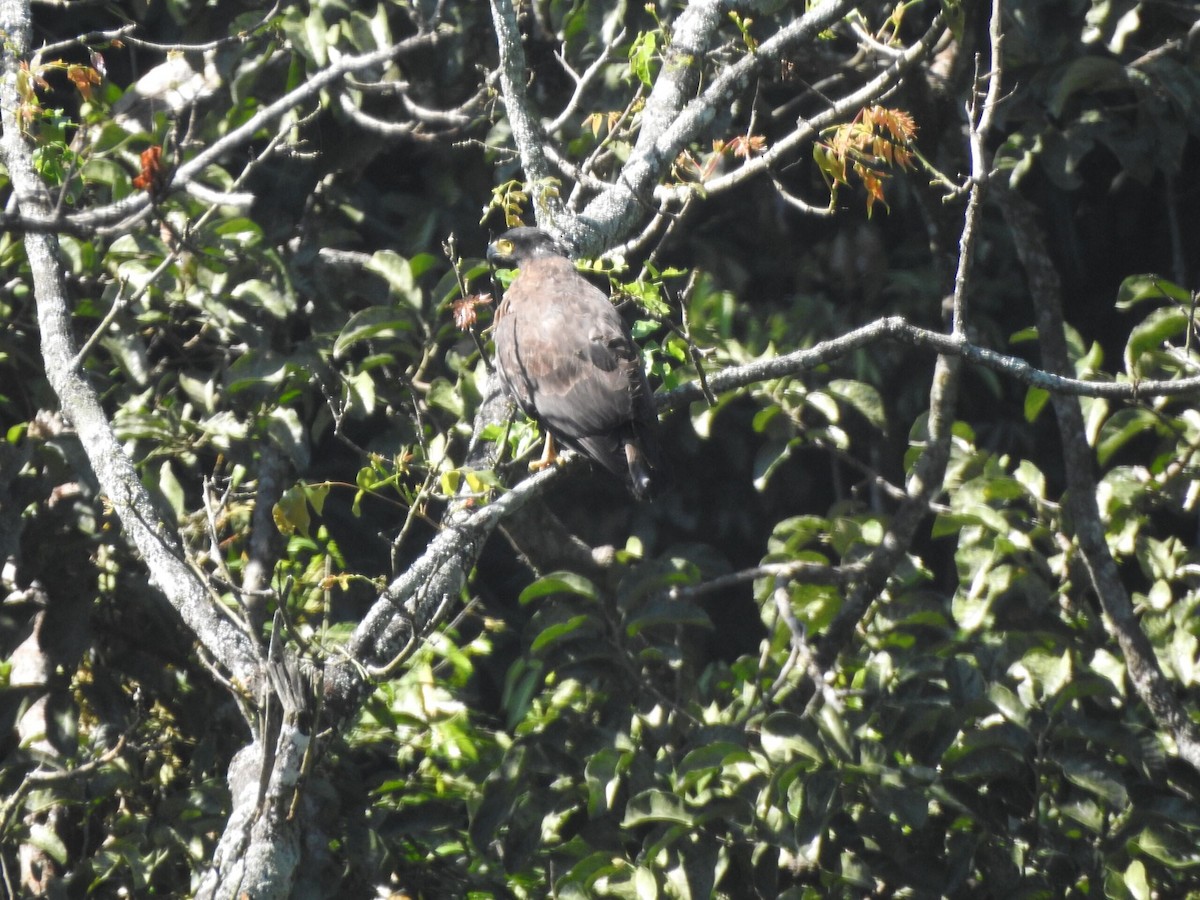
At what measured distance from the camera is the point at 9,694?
12.1 feet

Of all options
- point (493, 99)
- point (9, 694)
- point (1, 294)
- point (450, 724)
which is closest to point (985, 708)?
point (450, 724)

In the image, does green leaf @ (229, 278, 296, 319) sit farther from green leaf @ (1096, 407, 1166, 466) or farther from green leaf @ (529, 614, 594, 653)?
green leaf @ (1096, 407, 1166, 466)

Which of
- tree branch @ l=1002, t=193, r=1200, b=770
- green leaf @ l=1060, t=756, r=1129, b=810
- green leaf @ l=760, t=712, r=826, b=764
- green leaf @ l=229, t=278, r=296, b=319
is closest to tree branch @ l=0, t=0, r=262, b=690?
green leaf @ l=229, t=278, r=296, b=319

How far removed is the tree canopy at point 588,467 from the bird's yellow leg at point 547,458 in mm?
133

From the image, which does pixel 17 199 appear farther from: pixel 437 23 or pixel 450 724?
pixel 450 724

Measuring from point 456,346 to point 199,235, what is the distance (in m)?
0.86

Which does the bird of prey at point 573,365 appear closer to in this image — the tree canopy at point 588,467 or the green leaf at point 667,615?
the tree canopy at point 588,467

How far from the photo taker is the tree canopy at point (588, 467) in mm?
3371

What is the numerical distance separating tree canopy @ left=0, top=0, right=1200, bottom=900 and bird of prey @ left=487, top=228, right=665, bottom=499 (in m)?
0.09

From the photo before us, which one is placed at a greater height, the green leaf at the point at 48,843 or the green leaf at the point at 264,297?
the green leaf at the point at 264,297

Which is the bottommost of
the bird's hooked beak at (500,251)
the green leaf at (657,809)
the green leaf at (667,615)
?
the green leaf at (657,809)

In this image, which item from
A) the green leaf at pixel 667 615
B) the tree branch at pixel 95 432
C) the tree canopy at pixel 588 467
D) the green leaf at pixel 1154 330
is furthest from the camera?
the green leaf at pixel 667 615

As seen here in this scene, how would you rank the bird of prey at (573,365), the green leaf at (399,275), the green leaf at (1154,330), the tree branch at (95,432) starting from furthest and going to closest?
the green leaf at (399,275)
the green leaf at (1154,330)
the bird of prey at (573,365)
the tree branch at (95,432)

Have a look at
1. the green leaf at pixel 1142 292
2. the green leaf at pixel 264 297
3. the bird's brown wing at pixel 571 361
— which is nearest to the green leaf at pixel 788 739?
the bird's brown wing at pixel 571 361
